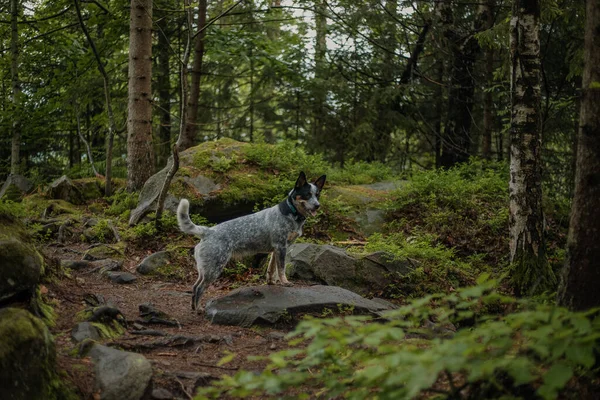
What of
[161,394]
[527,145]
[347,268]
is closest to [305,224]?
[347,268]

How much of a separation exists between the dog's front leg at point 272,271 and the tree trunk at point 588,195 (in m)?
4.54

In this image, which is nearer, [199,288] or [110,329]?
[110,329]

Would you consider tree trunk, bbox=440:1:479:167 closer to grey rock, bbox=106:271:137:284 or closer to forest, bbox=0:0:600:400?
forest, bbox=0:0:600:400

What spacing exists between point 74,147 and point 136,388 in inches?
760

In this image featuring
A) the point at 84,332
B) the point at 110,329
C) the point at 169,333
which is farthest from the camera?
the point at 169,333

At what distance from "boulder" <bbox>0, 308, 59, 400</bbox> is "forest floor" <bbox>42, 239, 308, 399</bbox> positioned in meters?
0.31

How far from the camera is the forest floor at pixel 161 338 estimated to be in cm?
474

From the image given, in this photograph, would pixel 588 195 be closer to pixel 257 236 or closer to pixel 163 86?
pixel 257 236

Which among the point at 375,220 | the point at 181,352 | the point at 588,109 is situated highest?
the point at 588,109

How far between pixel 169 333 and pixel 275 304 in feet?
5.05

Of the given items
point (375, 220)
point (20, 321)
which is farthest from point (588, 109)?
point (375, 220)

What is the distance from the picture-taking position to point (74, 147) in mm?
21562

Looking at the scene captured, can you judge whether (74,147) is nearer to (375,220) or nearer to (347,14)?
(347,14)

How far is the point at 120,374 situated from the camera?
4469mm
